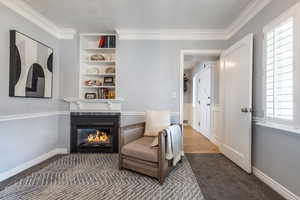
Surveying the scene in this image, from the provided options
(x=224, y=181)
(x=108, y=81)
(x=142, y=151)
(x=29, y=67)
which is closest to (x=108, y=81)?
(x=108, y=81)

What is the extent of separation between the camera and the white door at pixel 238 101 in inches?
88.4

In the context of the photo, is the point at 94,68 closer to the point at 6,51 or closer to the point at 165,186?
the point at 6,51

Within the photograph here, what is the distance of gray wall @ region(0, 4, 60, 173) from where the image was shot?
2010mm

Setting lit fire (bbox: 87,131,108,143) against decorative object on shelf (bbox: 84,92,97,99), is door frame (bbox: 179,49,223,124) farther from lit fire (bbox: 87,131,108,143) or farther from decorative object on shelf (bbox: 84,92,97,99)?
decorative object on shelf (bbox: 84,92,97,99)

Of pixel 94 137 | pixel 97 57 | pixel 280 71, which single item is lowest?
pixel 94 137

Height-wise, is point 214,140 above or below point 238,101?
below

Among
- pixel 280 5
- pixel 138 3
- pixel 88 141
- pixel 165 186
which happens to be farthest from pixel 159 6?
pixel 88 141

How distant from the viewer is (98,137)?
10.4ft

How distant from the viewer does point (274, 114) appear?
6.05 ft

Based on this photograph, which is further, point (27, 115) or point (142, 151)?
point (27, 115)

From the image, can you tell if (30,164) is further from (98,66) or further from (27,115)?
(98,66)

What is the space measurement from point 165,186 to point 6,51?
273 centimetres

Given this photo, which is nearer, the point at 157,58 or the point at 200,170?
the point at 200,170

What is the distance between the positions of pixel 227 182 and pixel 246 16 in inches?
98.4
